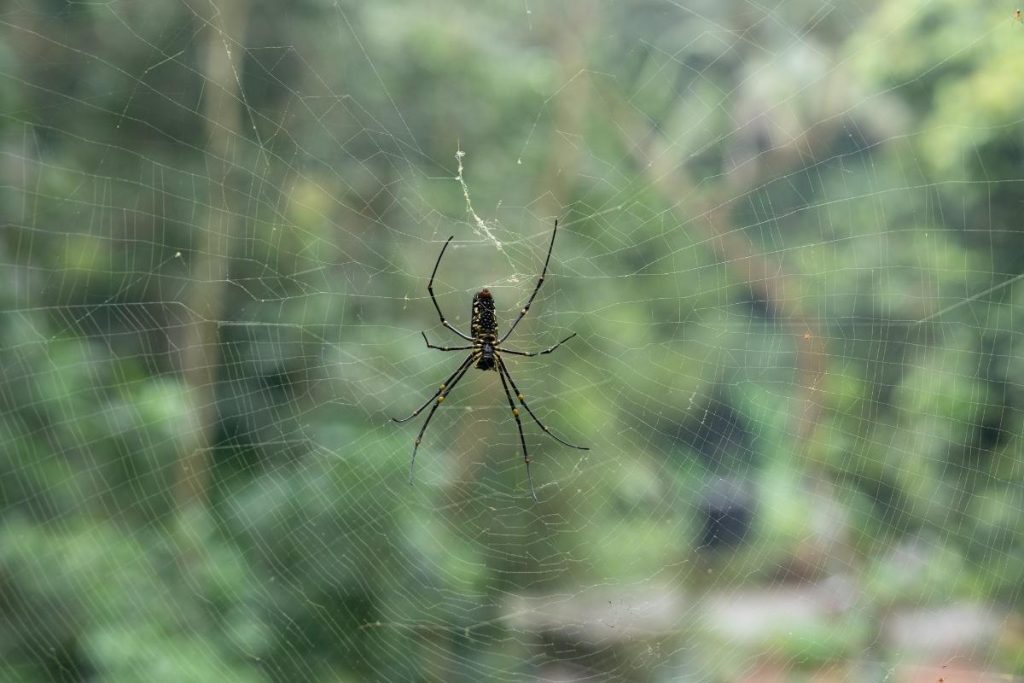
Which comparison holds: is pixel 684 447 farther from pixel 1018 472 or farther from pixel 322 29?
pixel 322 29

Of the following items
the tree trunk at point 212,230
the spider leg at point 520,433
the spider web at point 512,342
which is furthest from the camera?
the tree trunk at point 212,230

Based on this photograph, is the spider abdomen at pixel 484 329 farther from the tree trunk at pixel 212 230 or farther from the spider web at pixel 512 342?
the tree trunk at pixel 212 230

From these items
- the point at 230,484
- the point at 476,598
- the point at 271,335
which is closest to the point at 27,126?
the point at 271,335

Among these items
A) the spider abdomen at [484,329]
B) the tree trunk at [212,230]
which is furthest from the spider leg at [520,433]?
the tree trunk at [212,230]

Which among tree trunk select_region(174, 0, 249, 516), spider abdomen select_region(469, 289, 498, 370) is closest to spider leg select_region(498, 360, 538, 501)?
spider abdomen select_region(469, 289, 498, 370)

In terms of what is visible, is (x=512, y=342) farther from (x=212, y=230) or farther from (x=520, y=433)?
(x=212, y=230)
